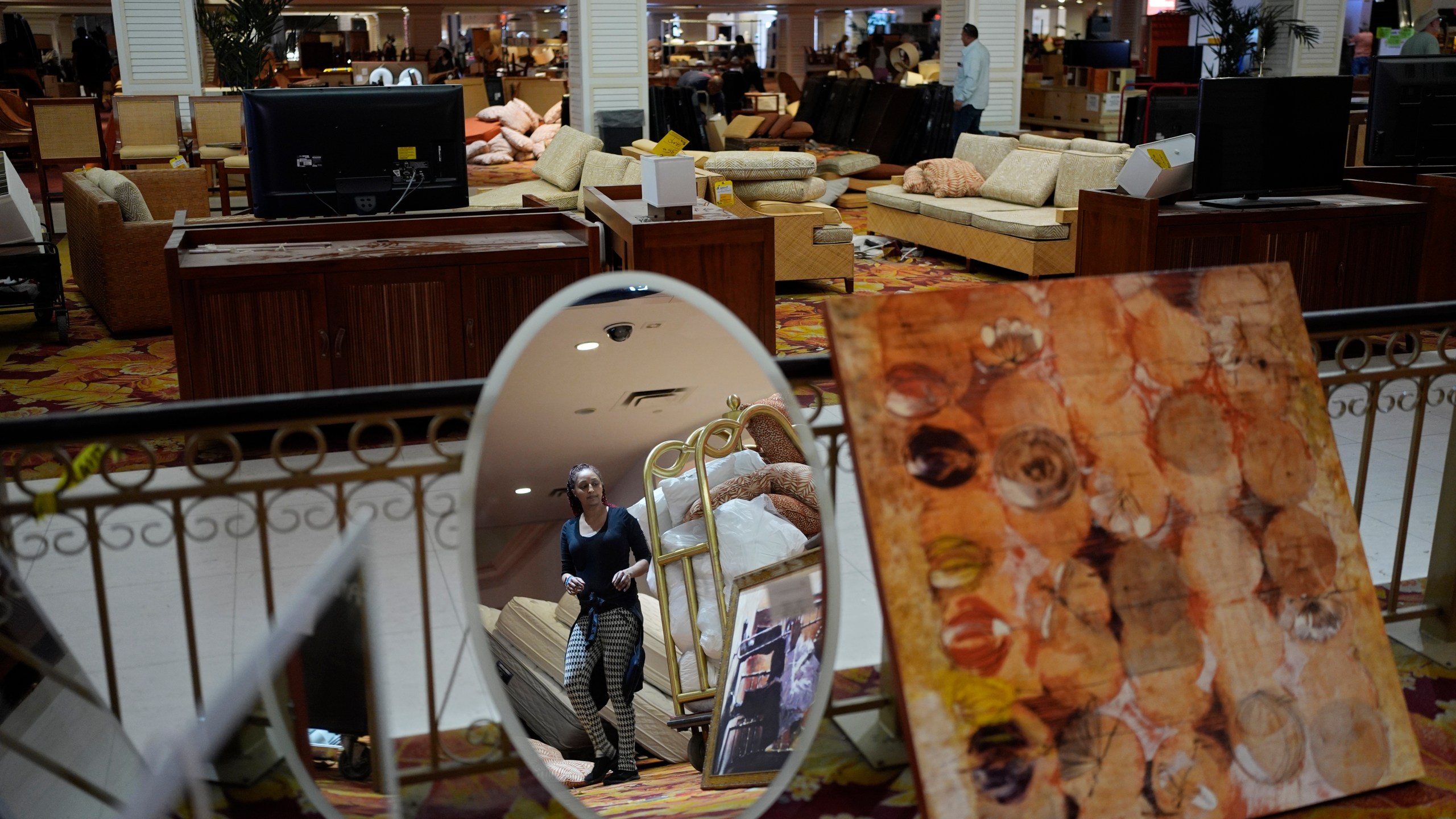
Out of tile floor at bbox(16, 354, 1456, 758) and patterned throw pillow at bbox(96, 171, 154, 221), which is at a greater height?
patterned throw pillow at bbox(96, 171, 154, 221)

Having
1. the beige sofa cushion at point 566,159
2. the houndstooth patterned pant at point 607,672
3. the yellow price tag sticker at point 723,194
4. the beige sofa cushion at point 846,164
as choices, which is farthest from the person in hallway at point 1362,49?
the houndstooth patterned pant at point 607,672

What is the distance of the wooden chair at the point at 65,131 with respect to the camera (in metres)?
10.2

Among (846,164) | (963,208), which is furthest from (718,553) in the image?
(846,164)

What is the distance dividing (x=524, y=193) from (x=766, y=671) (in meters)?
5.91

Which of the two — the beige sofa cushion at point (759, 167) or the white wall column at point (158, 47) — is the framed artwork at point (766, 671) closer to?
the beige sofa cushion at point (759, 167)

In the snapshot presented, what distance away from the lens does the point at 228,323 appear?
15.4 ft

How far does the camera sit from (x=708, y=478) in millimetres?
2455

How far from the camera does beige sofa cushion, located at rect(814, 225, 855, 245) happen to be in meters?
7.59

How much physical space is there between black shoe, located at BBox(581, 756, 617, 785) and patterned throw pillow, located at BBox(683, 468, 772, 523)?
55cm

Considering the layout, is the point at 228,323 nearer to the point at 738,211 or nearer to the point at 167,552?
the point at 167,552

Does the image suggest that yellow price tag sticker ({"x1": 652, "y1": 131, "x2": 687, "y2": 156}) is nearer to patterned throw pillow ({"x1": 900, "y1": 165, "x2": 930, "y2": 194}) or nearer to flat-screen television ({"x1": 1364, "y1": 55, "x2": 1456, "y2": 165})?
patterned throw pillow ({"x1": 900, "y1": 165, "x2": 930, "y2": 194})

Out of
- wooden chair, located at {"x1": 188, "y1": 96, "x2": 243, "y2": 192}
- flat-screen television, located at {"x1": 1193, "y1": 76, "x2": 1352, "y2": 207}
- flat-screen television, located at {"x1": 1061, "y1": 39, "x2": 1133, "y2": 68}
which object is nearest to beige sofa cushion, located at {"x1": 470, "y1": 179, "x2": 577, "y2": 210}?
wooden chair, located at {"x1": 188, "y1": 96, "x2": 243, "y2": 192}

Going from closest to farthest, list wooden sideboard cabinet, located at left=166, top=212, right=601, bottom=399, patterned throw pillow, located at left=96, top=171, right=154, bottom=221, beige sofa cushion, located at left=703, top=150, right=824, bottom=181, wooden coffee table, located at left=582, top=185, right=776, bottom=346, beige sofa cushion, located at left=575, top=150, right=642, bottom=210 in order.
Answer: wooden sideboard cabinet, located at left=166, top=212, right=601, bottom=399
wooden coffee table, located at left=582, top=185, right=776, bottom=346
patterned throw pillow, located at left=96, top=171, right=154, bottom=221
beige sofa cushion, located at left=575, top=150, right=642, bottom=210
beige sofa cushion, located at left=703, top=150, right=824, bottom=181

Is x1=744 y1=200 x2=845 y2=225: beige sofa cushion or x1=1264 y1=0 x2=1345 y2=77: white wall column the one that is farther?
x1=1264 y1=0 x2=1345 y2=77: white wall column
